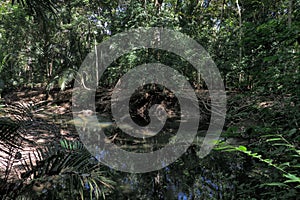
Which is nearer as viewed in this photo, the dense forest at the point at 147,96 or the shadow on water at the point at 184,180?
the dense forest at the point at 147,96

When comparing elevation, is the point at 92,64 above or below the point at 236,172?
above

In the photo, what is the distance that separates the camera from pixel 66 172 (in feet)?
5.64

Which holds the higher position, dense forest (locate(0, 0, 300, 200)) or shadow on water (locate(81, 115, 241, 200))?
dense forest (locate(0, 0, 300, 200))

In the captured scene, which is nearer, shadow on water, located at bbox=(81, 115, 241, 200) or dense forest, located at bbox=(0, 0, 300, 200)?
dense forest, located at bbox=(0, 0, 300, 200)

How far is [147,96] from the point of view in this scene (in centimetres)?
863

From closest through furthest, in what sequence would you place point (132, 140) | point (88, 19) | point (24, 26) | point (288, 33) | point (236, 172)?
point (288, 33)
point (236, 172)
point (132, 140)
point (88, 19)
point (24, 26)

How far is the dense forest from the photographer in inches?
84.6

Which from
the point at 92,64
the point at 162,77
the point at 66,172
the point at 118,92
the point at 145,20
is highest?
the point at 145,20

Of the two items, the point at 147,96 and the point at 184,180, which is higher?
the point at 147,96

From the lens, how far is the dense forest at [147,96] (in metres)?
2.15

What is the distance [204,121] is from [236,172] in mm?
4006

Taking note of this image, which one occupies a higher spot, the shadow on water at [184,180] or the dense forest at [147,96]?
the dense forest at [147,96]

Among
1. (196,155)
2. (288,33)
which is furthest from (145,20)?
(288,33)

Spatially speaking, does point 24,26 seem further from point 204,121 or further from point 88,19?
point 204,121
